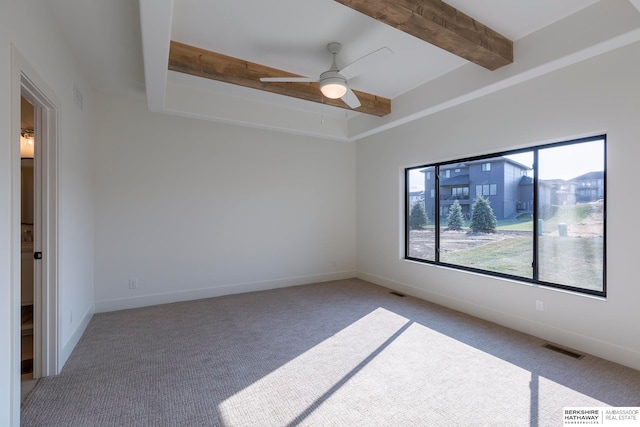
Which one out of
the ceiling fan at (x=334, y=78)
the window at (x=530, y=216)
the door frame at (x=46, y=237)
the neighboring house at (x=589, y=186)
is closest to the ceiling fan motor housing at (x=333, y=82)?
the ceiling fan at (x=334, y=78)

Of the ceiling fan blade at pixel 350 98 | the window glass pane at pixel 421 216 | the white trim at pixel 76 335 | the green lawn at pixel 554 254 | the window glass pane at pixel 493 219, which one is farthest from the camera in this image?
the window glass pane at pixel 421 216

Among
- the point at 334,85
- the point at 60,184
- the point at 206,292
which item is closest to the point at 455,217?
the point at 334,85

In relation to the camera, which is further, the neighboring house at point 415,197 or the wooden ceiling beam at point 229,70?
the neighboring house at point 415,197

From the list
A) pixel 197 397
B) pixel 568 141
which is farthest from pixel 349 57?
pixel 197 397

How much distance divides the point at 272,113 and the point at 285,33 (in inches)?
78.0

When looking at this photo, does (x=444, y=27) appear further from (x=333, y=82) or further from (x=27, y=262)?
(x=27, y=262)

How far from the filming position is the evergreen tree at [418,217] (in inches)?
196

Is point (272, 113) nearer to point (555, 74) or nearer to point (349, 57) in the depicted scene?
point (349, 57)

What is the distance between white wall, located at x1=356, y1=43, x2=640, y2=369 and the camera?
2.75m

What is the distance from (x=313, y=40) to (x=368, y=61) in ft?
2.26

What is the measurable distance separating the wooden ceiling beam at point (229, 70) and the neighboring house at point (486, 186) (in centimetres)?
203

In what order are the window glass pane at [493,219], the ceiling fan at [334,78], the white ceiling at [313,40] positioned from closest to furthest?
the white ceiling at [313,40] → the ceiling fan at [334,78] → the window glass pane at [493,219]

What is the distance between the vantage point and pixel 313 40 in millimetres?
3049
